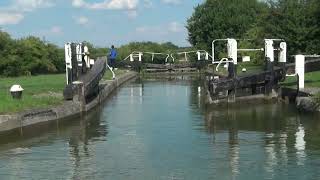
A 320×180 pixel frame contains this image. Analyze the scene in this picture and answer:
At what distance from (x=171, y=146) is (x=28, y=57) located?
2865 cm

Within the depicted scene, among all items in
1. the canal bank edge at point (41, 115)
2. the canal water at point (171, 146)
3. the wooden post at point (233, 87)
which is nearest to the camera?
the canal water at point (171, 146)


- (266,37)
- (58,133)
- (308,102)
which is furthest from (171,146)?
(266,37)

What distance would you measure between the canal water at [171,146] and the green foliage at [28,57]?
1829cm

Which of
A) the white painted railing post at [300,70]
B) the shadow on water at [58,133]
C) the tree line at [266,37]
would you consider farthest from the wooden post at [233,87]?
the tree line at [266,37]

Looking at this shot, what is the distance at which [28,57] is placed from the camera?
42438mm

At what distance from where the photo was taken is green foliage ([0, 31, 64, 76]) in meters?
40.2

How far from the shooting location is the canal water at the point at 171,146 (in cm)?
1238

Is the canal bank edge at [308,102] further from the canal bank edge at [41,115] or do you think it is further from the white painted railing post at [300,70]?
the canal bank edge at [41,115]

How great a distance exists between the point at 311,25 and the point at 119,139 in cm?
2637

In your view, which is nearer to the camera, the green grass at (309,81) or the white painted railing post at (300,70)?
the white painted railing post at (300,70)

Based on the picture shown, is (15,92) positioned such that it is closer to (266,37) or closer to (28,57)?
(28,57)

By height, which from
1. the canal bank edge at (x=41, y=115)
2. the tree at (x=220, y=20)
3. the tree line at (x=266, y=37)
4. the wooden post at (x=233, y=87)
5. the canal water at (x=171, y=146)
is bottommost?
the canal water at (x=171, y=146)

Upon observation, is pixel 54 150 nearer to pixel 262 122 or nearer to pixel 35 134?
pixel 35 134

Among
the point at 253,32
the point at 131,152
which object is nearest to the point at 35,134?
the point at 131,152
